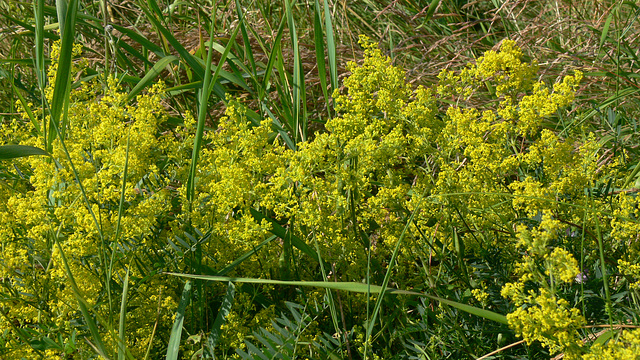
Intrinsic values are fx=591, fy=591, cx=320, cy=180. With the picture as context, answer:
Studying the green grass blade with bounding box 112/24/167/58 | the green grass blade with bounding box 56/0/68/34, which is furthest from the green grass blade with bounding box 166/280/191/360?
the green grass blade with bounding box 112/24/167/58

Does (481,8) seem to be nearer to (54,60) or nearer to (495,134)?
(495,134)

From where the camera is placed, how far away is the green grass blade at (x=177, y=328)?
1.67 m

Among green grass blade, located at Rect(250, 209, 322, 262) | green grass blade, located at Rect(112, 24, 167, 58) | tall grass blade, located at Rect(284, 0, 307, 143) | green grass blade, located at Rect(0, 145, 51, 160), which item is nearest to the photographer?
green grass blade, located at Rect(0, 145, 51, 160)

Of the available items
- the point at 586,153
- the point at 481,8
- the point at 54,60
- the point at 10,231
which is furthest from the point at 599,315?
the point at 481,8

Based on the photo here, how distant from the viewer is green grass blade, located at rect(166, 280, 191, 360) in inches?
65.6

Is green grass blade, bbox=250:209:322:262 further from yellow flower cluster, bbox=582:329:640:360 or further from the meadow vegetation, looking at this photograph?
yellow flower cluster, bbox=582:329:640:360

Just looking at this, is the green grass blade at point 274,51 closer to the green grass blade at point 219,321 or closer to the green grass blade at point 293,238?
the green grass blade at point 293,238

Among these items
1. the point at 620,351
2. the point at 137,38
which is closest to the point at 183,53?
the point at 137,38

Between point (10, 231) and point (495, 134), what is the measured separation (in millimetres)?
1659

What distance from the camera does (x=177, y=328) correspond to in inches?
68.3

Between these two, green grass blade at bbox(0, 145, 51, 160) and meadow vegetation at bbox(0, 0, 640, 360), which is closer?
green grass blade at bbox(0, 145, 51, 160)

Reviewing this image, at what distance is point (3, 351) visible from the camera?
5.76ft

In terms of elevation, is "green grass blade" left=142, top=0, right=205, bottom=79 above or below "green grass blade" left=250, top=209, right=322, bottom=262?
above

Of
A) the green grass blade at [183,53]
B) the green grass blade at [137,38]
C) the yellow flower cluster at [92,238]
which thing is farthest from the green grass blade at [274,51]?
the green grass blade at [137,38]
